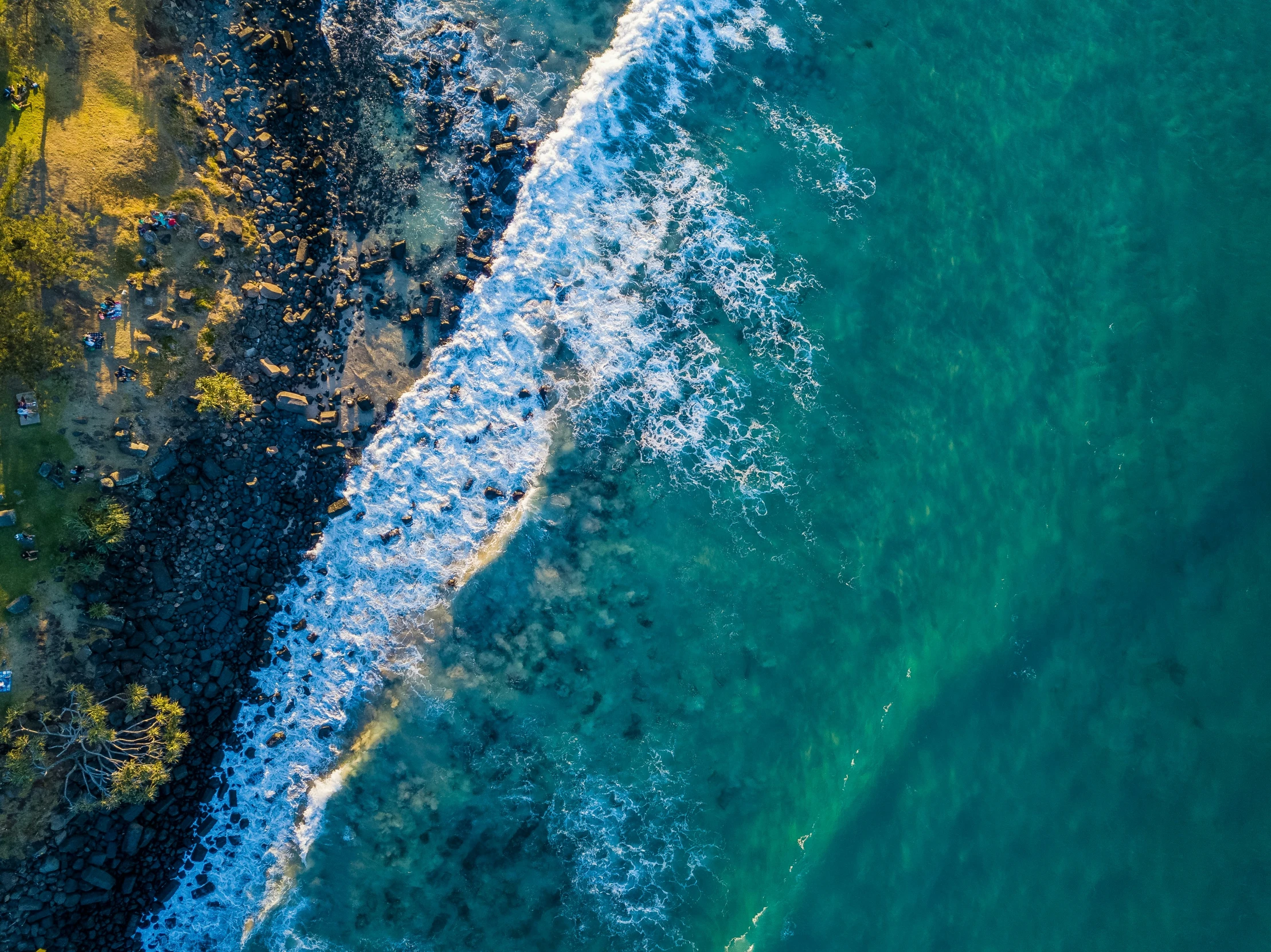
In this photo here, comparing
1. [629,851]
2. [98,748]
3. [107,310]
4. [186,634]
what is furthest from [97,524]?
[629,851]

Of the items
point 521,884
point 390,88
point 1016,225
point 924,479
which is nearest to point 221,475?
point 390,88

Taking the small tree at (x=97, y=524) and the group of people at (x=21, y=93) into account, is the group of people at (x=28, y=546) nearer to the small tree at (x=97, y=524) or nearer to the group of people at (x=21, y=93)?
the small tree at (x=97, y=524)

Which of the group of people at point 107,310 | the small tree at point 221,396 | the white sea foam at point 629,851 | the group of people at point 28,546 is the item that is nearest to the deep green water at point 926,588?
the white sea foam at point 629,851

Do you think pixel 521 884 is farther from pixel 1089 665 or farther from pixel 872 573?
pixel 1089 665

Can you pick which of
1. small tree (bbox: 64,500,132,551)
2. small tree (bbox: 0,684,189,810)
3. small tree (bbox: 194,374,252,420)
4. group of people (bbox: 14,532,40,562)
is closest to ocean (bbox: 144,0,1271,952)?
small tree (bbox: 0,684,189,810)

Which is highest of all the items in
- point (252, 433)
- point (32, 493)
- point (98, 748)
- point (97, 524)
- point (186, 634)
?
point (252, 433)

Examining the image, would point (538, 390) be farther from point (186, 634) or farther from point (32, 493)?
point (32, 493)
